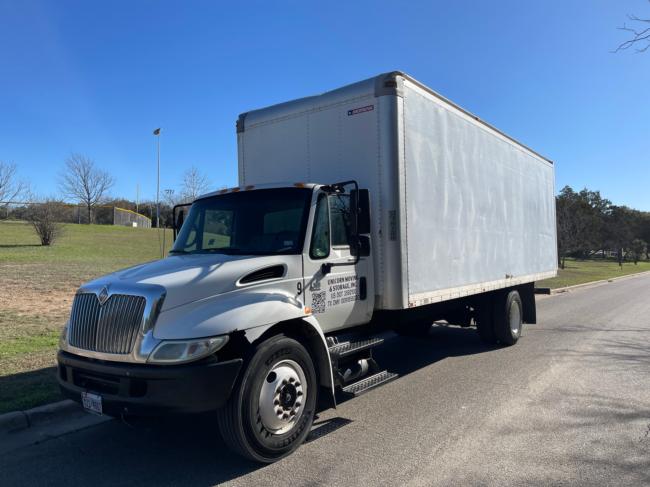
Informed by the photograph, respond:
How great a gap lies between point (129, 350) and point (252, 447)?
124 centimetres

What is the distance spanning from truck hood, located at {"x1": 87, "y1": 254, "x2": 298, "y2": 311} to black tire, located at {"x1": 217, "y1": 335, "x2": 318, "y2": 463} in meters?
0.62

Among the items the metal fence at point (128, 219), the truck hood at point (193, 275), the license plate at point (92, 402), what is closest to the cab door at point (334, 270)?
the truck hood at point (193, 275)

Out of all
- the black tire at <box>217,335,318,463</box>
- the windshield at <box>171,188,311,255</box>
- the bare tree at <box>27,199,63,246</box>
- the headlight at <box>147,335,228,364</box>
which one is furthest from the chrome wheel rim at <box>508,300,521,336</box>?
the bare tree at <box>27,199,63,246</box>

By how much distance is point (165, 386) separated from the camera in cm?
359

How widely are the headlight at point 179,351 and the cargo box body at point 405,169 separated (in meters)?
2.60

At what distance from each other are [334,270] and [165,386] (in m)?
2.16

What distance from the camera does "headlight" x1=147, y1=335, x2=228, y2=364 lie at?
12.0 feet

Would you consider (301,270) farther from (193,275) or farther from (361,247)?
(193,275)

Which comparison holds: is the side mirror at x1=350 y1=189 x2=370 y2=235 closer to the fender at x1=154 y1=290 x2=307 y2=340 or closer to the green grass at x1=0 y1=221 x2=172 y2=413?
the fender at x1=154 y1=290 x2=307 y2=340

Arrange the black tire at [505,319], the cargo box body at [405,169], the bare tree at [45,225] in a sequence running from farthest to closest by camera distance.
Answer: the bare tree at [45,225] < the black tire at [505,319] < the cargo box body at [405,169]

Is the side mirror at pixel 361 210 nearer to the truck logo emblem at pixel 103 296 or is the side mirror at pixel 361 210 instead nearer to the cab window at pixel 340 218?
the cab window at pixel 340 218

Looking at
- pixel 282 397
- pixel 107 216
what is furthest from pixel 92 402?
pixel 107 216

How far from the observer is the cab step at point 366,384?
4898 mm

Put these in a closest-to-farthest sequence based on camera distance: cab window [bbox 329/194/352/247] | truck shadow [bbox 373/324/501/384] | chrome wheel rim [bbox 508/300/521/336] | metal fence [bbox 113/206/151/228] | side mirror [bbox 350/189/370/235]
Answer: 1. side mirror [bbox 350/189/370/235]
2. cab window [bbox 329/194/352/247]
3. truck shadow [bbox 373/324/501/384]
4. chrome wheel rim [bbox 508/300/521/336]
5. metal fence [bbox 113/206/151/228]
